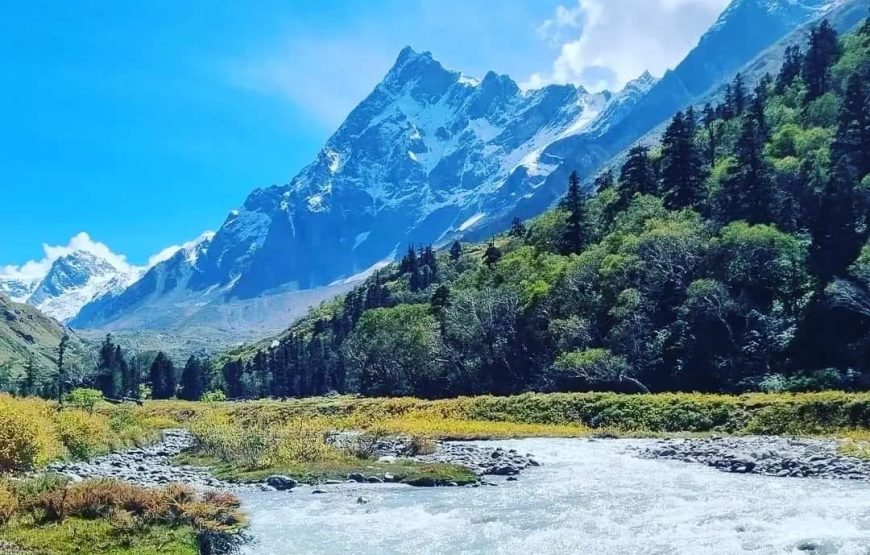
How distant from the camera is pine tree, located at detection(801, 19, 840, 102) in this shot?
11381cm

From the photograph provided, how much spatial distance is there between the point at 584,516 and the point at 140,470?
24101mm

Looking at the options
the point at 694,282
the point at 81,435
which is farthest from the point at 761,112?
the point at 81,435

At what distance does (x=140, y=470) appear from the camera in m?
39.2

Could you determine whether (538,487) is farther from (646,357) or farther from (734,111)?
(734,111)

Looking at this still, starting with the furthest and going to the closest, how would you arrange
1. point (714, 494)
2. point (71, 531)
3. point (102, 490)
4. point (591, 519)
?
1. point (714, 494)
2. point (591, 519)
3. point (102, 490)
4. point (71, 531)

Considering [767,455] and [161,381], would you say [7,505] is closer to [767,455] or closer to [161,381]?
[767,455]

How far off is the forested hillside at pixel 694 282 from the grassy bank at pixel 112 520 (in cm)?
4986

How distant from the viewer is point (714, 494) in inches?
1195

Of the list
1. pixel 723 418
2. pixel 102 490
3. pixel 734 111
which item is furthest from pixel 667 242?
pixel 734 111

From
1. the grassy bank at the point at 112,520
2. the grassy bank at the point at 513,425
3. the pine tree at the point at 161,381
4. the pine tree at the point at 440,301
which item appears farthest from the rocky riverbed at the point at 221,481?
the pine tree at the point at 161,381

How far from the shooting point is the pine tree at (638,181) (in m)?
113

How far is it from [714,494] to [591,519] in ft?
21.8

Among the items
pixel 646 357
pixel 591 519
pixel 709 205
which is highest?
pixel 709 205

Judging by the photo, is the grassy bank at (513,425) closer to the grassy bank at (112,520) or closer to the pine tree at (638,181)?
the grassy bank at (112,520)
